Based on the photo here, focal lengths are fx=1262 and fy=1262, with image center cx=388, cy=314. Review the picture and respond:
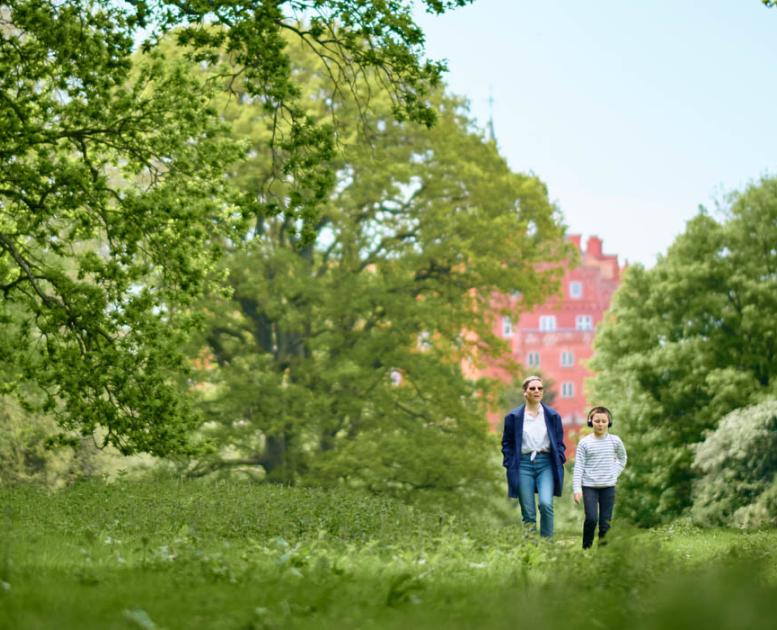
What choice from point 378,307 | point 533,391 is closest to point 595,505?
point 533,391

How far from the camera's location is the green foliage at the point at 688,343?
41531 mm

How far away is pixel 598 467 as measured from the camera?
14.3 metres

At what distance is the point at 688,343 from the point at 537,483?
30773 millimetres

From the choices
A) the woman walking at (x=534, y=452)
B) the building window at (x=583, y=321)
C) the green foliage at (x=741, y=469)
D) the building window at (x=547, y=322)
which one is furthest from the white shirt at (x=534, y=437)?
the building window at (x=583, y=321)

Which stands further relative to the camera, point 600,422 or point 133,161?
point 133,161

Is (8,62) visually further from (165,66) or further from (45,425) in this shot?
(45,425)

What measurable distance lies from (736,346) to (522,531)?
33.0m

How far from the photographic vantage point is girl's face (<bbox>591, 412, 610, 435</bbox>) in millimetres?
14180

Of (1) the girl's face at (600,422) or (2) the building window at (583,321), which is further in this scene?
(2) the building window at (583,321)

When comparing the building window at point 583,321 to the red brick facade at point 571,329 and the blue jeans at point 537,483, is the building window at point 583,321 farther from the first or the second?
the blue jeans at point 537,483

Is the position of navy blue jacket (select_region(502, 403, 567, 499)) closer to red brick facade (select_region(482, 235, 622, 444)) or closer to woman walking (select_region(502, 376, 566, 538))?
woman walking (select_region(502, 376, 566, 538))

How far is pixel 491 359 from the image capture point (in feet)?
133

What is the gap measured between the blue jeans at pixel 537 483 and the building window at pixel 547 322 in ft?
325

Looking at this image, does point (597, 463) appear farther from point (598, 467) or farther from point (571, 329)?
point (571, 329)
